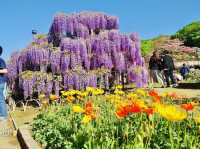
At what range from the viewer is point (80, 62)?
58.1 ft

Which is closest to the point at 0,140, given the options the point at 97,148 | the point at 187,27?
the point at 97,148

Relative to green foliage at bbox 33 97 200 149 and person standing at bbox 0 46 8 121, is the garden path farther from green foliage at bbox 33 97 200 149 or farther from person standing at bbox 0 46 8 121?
green foliage at bbox 33 97 200 149

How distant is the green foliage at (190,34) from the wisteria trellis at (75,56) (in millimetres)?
29709

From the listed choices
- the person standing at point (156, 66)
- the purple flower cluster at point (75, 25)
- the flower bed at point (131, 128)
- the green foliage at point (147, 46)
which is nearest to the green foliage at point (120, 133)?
the flower bed at point (131, 128)

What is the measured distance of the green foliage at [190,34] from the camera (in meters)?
48.6

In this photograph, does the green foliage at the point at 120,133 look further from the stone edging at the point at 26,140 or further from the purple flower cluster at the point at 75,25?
the purple flower cluster at the point at 75,25

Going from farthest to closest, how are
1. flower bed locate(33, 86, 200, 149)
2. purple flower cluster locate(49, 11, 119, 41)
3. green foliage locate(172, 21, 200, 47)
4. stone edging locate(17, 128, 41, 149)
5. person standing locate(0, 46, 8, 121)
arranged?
green foliage locate(172, 21, 200, 47)
purple flower cluster locate(49, 11, 119, 41)
person standing locate(0, 46, 8, 121)
stone edging locate(17, 128, 41, 149)
flower bed locate(33, 86, 200, 149)

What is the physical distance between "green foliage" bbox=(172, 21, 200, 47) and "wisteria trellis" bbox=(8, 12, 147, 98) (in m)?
29.7

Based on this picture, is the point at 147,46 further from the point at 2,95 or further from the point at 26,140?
the point at 26,140

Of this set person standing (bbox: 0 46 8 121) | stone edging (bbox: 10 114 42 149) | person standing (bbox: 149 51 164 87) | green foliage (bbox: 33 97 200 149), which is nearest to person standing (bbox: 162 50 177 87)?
person standing (bbox: 149 51 164 87)

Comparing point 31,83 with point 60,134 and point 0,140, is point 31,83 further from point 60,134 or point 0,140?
point 60,134

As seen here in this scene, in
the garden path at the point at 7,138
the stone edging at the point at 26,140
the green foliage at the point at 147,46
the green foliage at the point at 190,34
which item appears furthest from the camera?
the green foliage at the point at 147,46

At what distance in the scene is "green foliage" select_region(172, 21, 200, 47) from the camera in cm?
4856

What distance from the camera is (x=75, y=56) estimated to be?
17578mm
